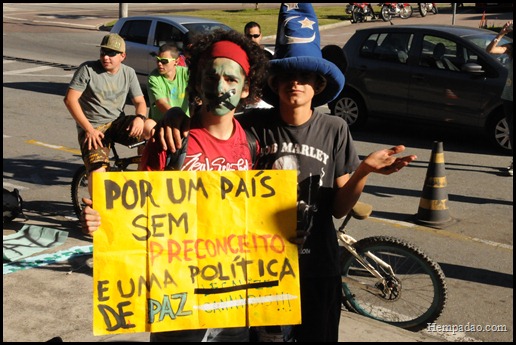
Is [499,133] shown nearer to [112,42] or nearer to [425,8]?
[112,42]

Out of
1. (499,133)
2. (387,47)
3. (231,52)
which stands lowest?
(499,133)

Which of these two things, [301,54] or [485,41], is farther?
[485,41]

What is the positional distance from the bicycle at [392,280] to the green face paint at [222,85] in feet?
8.02

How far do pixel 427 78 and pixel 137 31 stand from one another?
668 cm

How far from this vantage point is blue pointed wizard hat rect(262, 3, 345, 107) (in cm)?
346

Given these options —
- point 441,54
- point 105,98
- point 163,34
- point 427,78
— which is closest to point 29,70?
point 163,34

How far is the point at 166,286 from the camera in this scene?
3170 mm

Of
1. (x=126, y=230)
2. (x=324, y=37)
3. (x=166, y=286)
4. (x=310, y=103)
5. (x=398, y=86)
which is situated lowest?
(x=324, y=37)

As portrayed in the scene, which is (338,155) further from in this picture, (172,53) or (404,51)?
(404,51)

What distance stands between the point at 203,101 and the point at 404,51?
369 inches

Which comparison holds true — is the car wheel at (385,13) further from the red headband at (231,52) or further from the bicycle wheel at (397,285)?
the red headband at (231,52)

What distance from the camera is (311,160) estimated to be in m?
3.45

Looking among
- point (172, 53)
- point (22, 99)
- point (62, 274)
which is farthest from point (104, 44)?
point (22, 99)

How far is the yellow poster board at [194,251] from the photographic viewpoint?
3.13 metres
